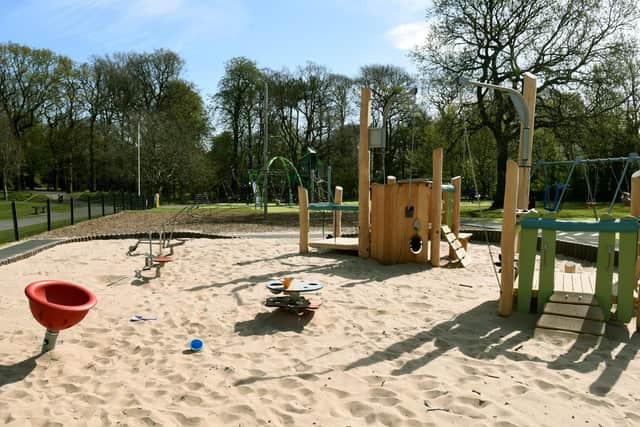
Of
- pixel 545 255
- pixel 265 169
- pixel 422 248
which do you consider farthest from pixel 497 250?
pixel 265 169

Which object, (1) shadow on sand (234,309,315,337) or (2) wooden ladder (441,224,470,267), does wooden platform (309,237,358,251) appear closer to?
(2) wooden ladder (441,224,470,267)

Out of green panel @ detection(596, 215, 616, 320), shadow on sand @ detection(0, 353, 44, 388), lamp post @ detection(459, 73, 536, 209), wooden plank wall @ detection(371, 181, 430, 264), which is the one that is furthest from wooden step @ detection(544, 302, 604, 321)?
shadow on sand @ detection(0, 353, 44, 388)

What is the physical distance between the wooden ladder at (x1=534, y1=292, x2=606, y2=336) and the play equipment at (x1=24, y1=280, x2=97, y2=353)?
424 centimetres

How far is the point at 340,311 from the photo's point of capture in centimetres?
561

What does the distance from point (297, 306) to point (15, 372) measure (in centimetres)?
254

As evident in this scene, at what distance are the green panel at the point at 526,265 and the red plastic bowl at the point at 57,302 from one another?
4.42 metres

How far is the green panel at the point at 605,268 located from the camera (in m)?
5.05

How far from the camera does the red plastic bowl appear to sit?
155 inches

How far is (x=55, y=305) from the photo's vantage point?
3.96 m

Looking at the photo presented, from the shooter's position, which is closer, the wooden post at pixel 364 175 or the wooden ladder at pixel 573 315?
the wooden ladder at pixel 573 315

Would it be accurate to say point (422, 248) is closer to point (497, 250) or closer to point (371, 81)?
point (497, 250)

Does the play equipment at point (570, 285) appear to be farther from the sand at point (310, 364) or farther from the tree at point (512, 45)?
the tree at point (512, 45)

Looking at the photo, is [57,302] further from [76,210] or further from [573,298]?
[76,210]

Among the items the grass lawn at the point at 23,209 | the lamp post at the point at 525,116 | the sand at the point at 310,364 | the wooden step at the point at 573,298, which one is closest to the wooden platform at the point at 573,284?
the wooden step at the point at 573,298
